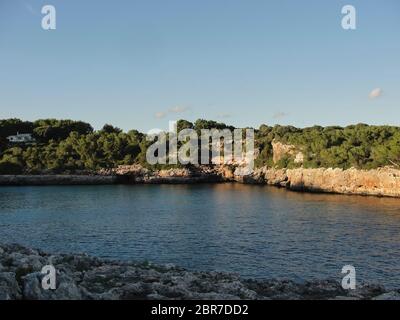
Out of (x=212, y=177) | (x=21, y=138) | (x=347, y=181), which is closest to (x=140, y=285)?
(x=347, y=181)

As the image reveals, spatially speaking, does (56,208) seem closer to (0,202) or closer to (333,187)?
(0,202)

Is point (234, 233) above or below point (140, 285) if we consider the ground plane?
below

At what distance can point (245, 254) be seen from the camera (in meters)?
32.2

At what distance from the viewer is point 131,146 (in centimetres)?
12962

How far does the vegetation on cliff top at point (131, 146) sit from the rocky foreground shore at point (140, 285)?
5962 centimetres

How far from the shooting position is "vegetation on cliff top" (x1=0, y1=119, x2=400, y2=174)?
3255 inches

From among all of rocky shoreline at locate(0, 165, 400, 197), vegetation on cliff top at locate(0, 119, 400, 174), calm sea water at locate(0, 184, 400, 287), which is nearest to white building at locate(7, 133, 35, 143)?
vegetation on cliff top at locate(0, 119, 400, 174)

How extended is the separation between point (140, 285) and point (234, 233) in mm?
21897

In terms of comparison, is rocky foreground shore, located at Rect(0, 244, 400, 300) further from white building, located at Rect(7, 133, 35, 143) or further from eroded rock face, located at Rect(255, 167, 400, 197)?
white building, located at Rect(7, 133, 35, 143)

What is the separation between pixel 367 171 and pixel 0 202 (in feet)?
191

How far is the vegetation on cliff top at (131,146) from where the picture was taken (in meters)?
82.7

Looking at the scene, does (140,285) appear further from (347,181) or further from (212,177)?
(212,177)

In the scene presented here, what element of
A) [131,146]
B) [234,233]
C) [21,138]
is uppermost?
[21,138]
